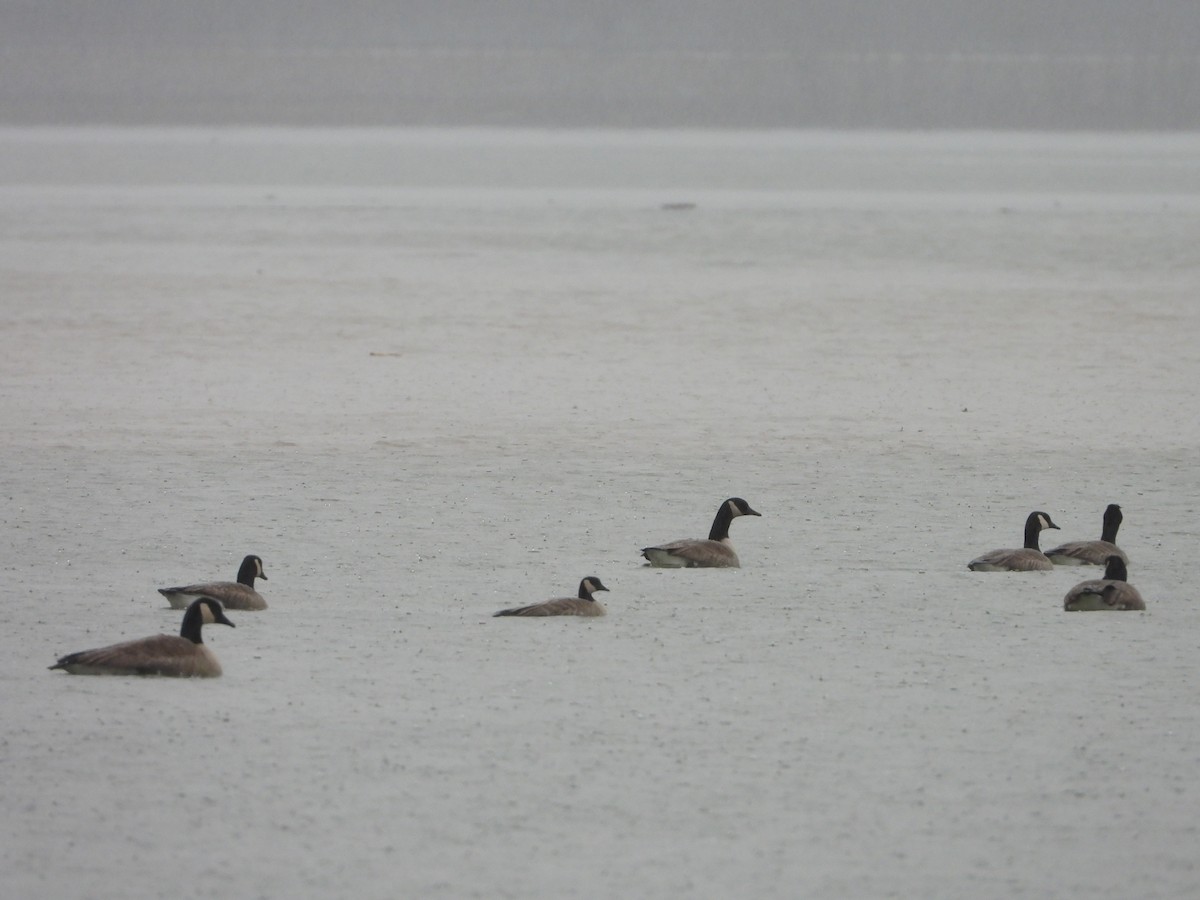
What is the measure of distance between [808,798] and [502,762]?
86cm

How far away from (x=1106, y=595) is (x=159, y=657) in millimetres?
3342

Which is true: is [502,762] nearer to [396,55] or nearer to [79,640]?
[79,640]

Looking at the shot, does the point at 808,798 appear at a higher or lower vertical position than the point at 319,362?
lower

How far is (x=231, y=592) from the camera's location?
7207mm

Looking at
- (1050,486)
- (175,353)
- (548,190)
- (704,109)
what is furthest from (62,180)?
(704,109)

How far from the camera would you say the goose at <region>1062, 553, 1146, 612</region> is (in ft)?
24.1

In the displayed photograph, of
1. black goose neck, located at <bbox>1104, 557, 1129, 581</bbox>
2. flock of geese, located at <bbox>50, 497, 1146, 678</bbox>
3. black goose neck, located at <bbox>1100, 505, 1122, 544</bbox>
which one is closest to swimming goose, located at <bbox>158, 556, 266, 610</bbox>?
flock of geese, located at <bbox>50, 497, 1146, 678</bbox>

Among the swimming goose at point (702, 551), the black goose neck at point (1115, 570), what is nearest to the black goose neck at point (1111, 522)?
the black goose neck at point (1115, 570)

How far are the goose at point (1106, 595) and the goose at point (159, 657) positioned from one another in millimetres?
3078

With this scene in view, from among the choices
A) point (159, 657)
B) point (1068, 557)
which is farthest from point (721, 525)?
point (159, 657)

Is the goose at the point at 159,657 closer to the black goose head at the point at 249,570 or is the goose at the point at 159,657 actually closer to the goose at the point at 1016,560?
the black goose head at the point at 249,570

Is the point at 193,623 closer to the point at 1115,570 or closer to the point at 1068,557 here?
the point at 1115,570

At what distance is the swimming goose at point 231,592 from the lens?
7113 mm

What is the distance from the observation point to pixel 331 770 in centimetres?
552
